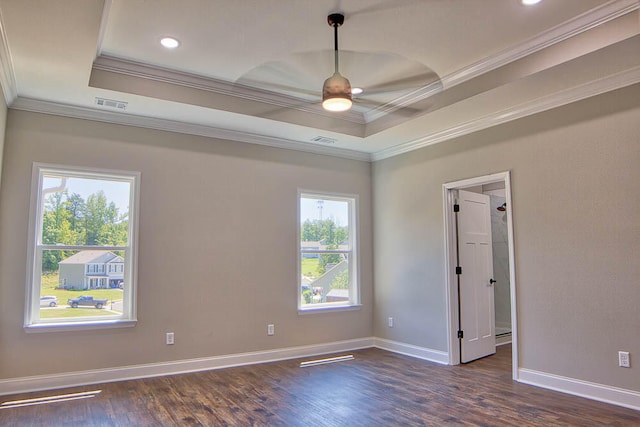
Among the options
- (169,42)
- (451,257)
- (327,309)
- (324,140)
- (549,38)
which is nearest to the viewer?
(549,38)

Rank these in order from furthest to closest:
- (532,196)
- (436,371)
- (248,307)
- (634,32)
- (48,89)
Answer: (248,307)
(436,371)
(532,196)
(48,89)
(634,32)

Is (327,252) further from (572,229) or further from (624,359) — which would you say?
(624,359)

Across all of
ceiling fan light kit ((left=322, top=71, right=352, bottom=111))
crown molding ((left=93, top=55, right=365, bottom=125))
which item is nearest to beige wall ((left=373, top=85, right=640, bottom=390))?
crown molding ((left=93, top=55, right=365, bottom=125))

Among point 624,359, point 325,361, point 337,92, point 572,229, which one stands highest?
point 337,92

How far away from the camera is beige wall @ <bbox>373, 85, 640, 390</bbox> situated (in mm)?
3521

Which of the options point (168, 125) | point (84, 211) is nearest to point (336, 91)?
point (168, 125)

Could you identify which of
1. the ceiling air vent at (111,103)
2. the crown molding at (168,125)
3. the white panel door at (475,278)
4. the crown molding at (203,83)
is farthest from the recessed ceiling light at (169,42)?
the white panel door at (475,278)

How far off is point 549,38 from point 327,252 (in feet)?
11.6

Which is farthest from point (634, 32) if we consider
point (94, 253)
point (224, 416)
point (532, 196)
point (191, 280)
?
point (94, 253)

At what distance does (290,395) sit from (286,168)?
2.78m

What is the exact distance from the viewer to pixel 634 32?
9.52 ft

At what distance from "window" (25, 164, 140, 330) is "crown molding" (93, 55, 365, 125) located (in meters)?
1.11

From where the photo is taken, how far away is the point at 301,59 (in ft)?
12.8

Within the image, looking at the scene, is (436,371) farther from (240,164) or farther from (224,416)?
(240,164)
